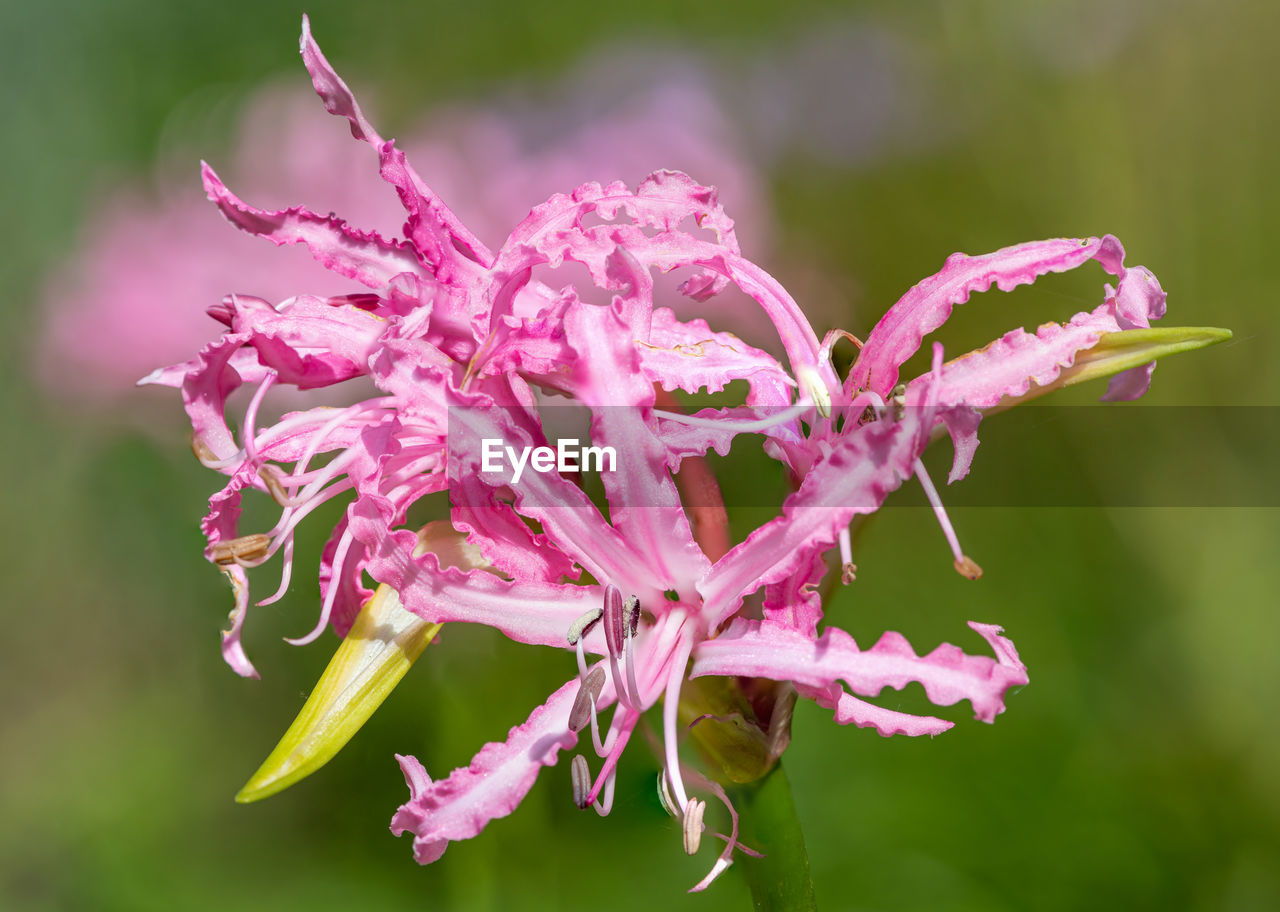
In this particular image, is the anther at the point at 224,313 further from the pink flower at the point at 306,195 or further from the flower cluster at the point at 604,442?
the pink flower at the point at 306,195

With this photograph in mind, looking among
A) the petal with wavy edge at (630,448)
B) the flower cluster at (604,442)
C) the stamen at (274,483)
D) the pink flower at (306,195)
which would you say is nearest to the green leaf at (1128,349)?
the flower cluster at (604,442)

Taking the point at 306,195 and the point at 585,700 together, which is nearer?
the point at 585,700

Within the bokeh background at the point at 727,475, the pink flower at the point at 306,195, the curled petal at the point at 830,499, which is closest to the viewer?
the curled petal at the point at 830,499

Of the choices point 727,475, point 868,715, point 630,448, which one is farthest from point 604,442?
point 727,475

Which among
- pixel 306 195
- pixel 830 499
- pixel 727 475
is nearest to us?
pixel 830 499

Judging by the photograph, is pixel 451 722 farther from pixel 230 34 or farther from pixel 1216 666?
pixel 230 34

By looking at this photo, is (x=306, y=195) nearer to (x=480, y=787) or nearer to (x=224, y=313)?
(x=224, y=313)

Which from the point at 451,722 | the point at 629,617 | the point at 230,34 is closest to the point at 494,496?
the point at 629,617

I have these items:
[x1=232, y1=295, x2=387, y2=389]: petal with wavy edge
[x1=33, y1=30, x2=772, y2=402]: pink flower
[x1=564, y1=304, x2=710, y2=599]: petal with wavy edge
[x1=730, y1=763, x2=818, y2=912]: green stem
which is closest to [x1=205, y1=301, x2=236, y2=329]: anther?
[x1=232, y1=295, x2=387, y2=389]: petal with wavy edge

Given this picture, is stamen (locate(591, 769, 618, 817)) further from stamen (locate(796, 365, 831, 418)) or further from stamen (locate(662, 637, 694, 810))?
stamen (locate(796, 365, 831, 418))
